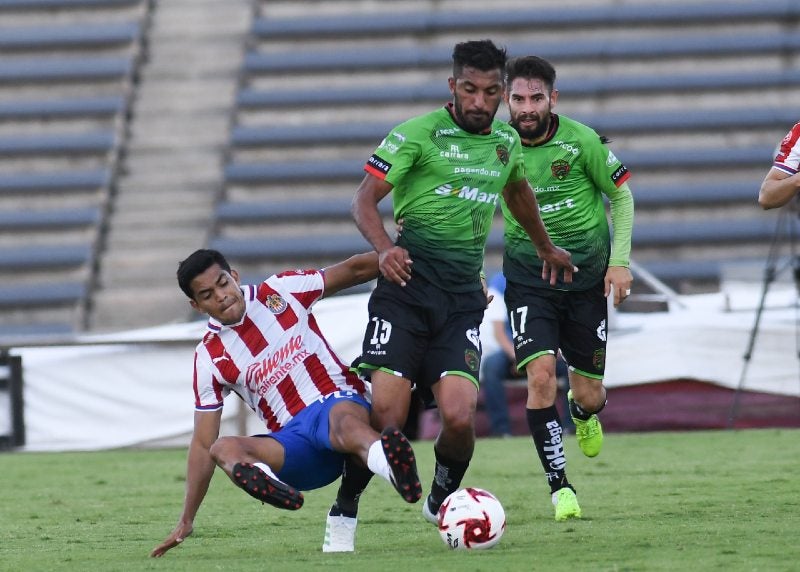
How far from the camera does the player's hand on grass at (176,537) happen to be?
18.4ft

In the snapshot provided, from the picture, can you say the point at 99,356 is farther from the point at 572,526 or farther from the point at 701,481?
the point at 572,526

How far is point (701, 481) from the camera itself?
8.23m

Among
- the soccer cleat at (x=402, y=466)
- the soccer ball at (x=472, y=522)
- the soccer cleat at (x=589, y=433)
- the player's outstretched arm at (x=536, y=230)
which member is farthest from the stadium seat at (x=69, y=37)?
the soccer cleat at (x=402, y=466)

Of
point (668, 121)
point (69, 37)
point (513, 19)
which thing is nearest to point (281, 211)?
point (513, 19)

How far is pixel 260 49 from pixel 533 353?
1377 centimetres

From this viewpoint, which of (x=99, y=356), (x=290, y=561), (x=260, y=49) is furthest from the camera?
(x=260, y=49)

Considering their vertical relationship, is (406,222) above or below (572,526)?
above

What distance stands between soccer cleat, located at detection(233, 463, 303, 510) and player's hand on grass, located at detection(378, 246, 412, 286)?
38.5 inches

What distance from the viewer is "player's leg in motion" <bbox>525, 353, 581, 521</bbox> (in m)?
6.80

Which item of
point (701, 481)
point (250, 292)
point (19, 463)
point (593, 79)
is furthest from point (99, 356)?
point (593, 79)

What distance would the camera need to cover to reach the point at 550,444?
270 inches

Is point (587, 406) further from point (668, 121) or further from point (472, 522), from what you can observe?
point (668, 121)

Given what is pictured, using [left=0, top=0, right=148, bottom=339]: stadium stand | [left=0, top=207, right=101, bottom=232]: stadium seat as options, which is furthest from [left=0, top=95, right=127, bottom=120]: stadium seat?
[left=0, top=207, right=101, bottom=232]: stadium seat

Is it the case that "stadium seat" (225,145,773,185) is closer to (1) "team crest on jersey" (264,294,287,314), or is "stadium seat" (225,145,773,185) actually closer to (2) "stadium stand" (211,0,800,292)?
(2) "stadium stand" (211,0,800,292)
